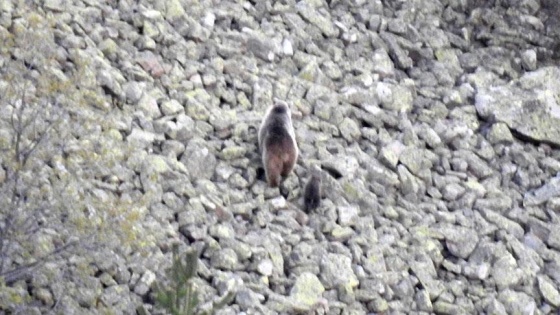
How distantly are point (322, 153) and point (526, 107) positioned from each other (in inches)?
113

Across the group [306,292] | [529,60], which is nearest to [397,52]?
[529,60]

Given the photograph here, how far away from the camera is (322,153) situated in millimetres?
13477

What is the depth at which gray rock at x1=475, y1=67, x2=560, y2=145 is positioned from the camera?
48.9 ft

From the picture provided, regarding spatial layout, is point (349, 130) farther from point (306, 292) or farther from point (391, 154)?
point (306, 292)

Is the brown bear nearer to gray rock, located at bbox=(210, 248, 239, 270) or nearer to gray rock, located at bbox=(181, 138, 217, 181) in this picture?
gray rock, located at bbox=(181, 138, 217, 181)

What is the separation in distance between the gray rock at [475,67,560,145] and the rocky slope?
3 cm

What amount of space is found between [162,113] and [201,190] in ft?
3.77

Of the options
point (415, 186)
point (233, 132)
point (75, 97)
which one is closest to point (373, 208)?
point (415, 186)

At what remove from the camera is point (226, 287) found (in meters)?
11.4

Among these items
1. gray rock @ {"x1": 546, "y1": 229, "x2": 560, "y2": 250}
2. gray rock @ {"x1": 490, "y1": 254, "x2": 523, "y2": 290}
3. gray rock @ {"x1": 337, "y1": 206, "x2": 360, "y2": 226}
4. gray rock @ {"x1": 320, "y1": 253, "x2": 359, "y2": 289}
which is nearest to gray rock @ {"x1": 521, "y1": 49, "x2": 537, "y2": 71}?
gray rock @ {"x1": 546, "y1": 229, "x2": 560, "y2": 250}

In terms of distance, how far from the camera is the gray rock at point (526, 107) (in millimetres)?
14906

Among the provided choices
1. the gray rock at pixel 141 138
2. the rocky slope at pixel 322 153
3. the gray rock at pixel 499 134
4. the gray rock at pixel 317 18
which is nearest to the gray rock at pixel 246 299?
the rocky slope at pixel 322 153

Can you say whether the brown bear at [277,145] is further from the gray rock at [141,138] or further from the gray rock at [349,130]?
the gray rock at [141,138]

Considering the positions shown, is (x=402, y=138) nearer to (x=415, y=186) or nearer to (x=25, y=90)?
(x=415, y=186)
